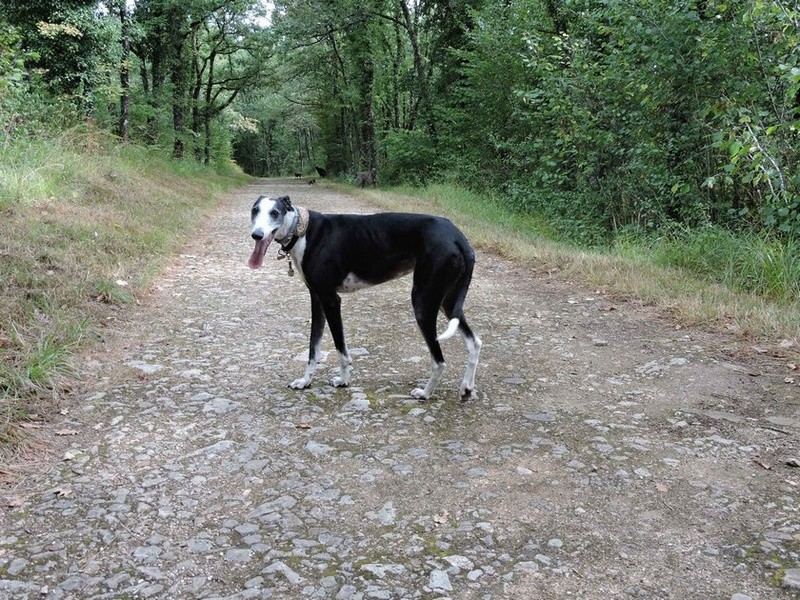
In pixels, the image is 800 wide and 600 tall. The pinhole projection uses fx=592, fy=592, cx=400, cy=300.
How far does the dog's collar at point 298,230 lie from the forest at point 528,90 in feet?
13.6

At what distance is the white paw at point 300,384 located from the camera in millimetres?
4297

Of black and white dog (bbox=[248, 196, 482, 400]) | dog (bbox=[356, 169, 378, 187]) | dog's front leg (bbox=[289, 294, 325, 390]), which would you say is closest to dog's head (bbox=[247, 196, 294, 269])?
black and white dog (bbox=[248, 196, 482, 400])

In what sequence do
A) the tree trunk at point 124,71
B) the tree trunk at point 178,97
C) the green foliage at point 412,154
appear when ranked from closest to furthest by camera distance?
1. the tree trunk at point 124,71
2. the green foliage at point 412,154
3. the tree trunk at point 178,97

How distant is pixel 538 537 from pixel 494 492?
396 mm

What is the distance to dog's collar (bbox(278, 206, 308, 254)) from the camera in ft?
13.5

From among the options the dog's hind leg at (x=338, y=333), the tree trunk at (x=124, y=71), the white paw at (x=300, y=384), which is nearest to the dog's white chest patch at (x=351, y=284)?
the dog's hind leg at (x=338, y=333)

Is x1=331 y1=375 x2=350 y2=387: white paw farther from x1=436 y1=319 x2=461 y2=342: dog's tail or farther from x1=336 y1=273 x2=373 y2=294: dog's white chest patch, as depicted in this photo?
x1=436 y1=319 x2=461 y2=342: dog's tail

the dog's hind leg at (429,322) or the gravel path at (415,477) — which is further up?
the dog's hind leg at (429,322)

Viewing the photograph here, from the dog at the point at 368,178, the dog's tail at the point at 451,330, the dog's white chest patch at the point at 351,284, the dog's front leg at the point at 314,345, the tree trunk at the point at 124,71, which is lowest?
the dog's front leg at the point at 314,345

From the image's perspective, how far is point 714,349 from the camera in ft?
15.9

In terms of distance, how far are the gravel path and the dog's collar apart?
3.41 ft

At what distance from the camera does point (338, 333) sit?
425 cm

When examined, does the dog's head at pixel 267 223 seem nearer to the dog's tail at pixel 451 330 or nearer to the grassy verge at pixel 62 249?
the dog's tail at pixel 451 330

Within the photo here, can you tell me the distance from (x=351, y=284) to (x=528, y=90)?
1075 centimetres
